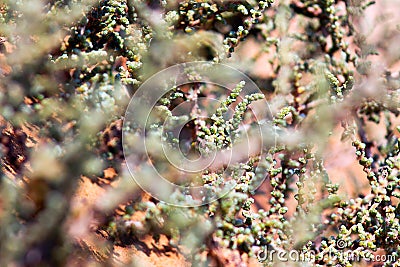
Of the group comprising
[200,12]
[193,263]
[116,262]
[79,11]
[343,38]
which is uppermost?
[343,38]

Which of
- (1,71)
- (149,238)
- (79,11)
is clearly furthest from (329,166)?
(1,71)

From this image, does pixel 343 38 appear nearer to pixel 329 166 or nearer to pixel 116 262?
pixel 329 166
